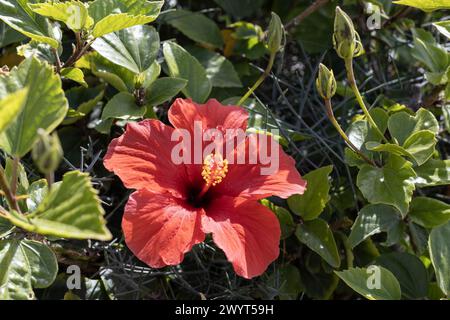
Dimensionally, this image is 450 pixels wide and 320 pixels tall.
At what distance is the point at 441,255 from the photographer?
1009 millimetres

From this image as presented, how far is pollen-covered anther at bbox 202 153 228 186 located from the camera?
0.98m

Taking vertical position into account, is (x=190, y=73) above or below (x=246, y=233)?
above

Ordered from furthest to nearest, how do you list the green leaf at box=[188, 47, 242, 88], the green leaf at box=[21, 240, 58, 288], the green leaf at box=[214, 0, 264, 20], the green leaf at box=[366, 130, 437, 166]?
the green leaf at box=[214, 0, 264, 20] → the green leaf at box=[188, 47, 242, 88] → the green leaf at box=[366, 130, 437, 166] → the green leaf at box=[21, 240, 58, 288]

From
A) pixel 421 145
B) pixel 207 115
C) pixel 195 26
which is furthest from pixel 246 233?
pixel 195 26

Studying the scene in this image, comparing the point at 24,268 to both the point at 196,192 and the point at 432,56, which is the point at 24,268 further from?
the point at 432,56

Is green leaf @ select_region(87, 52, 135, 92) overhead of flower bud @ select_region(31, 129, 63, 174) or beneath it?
beneath

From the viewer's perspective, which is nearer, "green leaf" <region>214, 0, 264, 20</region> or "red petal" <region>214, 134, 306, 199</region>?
"red petal" <region>214, 134, 306, 199</region>

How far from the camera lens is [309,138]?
117cm

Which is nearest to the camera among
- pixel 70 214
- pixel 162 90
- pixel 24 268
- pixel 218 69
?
pixel 70 214

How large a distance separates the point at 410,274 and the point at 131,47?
1.93 feet

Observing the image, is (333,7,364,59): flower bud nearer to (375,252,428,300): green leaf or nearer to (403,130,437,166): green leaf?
(403,130,437,166): green leaf

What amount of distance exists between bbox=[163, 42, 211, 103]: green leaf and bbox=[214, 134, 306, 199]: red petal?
0.54 feet

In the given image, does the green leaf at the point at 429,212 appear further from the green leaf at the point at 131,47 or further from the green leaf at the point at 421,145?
the green leaf at the point at 131,47

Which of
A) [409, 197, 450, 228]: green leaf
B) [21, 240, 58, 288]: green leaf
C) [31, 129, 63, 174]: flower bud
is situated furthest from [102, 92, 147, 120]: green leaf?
[409, 197, 450, 228]: green leaf
